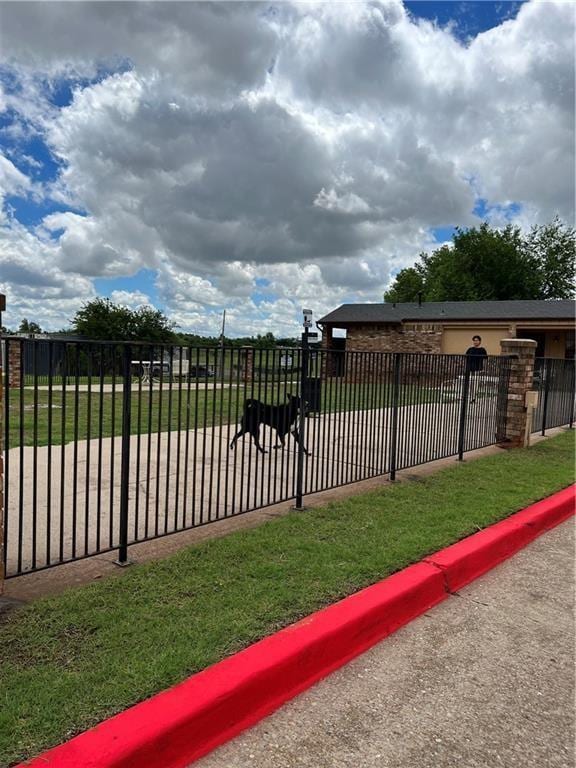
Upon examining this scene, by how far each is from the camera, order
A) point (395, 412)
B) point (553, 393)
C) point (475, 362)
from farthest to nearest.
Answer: point (553, 393)
point (475, 362)
point (395, 412)

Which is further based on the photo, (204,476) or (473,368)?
(473,368)

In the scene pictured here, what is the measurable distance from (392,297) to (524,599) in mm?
61213

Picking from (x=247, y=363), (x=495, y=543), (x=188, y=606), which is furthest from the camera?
(x=247, y=363)

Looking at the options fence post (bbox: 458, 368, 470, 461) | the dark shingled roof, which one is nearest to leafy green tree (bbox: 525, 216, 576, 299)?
the dark shingled roof

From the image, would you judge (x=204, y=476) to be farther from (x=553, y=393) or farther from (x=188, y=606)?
(x=553, y=393)

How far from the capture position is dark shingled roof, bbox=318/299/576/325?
24.2 metres

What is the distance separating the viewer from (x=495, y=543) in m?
4.61

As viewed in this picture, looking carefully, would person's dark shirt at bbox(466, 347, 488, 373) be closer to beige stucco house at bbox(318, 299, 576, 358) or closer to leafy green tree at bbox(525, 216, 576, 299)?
beige stucco house at bbox(318, 299, 576, 358)

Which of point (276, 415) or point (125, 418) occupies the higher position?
point (125, 418)

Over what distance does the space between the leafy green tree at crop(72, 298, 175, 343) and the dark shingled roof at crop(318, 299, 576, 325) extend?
22994 mm

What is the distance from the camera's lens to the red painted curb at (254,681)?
2154 mm

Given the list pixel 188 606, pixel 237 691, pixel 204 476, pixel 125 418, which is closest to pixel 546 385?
pixel 204 476

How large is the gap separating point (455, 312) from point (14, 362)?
25.3 m

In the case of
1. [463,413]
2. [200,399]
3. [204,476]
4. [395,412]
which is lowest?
[204,476]
